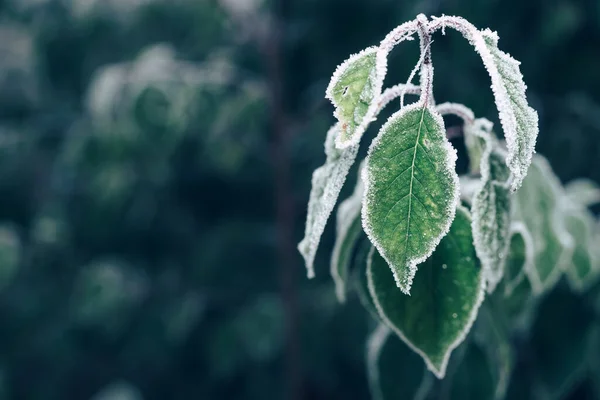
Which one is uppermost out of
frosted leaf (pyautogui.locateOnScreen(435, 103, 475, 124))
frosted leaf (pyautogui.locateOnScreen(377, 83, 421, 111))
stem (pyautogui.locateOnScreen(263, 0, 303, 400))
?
stem (pyautogui.locateOnScreen(263, 0, 303, 400))

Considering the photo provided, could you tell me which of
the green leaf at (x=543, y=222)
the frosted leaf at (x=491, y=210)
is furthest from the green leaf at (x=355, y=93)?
the green leaf at (x=543, y=222)

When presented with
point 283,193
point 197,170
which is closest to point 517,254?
point 283,193

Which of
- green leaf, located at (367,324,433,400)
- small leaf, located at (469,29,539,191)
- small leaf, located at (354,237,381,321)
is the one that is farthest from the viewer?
green leaf, located at (367,324,433,400)

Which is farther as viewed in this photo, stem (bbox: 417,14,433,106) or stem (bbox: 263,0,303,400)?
stem (bbox: 263,0,303,400)

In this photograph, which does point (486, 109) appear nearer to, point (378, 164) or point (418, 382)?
point (418, 382)

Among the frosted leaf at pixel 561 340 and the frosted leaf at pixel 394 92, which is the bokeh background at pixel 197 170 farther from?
the frosted leaf at pixel 394 92

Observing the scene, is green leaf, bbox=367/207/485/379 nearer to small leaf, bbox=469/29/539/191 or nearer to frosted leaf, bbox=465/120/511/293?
frosted leaf, bbox=465/120/511/293

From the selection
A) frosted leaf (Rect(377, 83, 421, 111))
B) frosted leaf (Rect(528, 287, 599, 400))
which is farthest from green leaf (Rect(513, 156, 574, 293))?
frosted leaf (Rect(377, 83, 421, 111))

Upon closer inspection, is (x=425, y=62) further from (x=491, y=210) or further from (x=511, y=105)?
(x=491, y=210)
